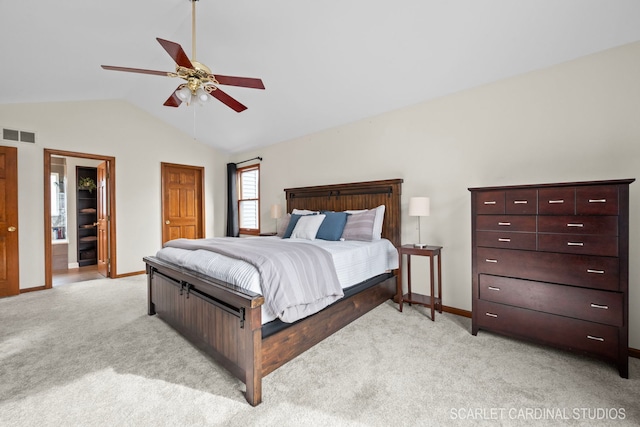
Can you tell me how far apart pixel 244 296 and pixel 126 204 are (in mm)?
4398

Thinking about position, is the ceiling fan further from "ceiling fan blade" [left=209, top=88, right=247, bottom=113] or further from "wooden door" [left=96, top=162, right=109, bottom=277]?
"wooden door" [left=96, top=162, right=109, bottom=277]

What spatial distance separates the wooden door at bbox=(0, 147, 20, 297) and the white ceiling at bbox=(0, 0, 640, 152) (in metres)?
0.82

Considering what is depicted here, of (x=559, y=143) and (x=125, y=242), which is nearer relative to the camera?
(x=559, y=143)

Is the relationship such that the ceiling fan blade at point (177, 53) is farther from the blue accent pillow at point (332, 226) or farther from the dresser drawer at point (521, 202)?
the dresser drawer at point (521, 202)

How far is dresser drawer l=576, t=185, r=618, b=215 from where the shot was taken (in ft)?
6.36

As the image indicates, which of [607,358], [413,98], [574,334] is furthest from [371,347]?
[413,98]

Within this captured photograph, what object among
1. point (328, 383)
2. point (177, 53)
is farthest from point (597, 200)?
point (177, 53)

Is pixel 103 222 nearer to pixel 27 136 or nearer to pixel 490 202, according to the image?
pixel 27 136

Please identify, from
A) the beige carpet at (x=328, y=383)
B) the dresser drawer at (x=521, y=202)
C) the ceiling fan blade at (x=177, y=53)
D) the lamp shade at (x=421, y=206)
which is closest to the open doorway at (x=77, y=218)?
the beige carpet at (x=328, y=383)

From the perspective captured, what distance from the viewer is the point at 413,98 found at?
11.0 feet

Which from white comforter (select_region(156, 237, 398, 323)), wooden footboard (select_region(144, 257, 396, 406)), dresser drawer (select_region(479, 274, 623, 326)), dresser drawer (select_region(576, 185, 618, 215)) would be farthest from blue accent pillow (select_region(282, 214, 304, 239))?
dresser drawer (select_region(576, 185, 618, 215))

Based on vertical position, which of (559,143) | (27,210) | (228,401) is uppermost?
(559,143)

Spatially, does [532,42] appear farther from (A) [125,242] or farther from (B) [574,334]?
(A) [125,242]

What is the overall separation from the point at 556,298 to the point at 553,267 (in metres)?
0.24
